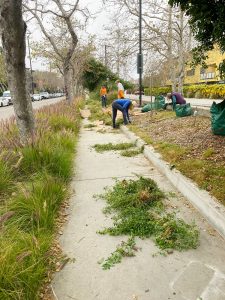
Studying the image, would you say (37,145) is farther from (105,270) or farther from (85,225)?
(105,270)

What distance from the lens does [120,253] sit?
3107 millimetres

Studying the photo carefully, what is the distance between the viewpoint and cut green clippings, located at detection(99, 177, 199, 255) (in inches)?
129

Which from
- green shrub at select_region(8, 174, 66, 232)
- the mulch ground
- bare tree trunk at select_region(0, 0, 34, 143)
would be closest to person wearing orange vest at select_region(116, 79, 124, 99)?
the mulch ground

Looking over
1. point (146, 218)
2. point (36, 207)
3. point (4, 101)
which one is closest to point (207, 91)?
point (146, 218)

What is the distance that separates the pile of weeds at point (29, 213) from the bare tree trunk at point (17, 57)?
52cm

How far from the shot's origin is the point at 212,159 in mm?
5613

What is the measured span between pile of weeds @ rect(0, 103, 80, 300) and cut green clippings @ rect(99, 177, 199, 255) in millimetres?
759

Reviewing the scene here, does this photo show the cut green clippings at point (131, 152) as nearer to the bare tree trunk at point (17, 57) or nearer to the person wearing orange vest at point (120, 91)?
the bare tree trunk at point (17, 57)

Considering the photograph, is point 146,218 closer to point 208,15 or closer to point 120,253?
point 120,253

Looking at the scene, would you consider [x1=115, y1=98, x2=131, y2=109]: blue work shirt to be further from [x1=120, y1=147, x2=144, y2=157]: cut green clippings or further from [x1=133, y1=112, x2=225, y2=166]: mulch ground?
[x1=120, y1=147, x2=144, y2=157]: cut green clippings

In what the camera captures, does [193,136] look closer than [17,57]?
No

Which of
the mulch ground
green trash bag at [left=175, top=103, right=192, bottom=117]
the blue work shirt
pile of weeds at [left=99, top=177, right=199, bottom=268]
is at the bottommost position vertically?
pile of weeds at [left=99, top=177, right=199, bottom=268]

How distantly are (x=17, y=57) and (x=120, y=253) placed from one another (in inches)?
178

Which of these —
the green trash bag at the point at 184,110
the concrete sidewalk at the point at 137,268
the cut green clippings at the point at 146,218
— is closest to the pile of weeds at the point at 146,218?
the cut green clippings at the point at 146,218
